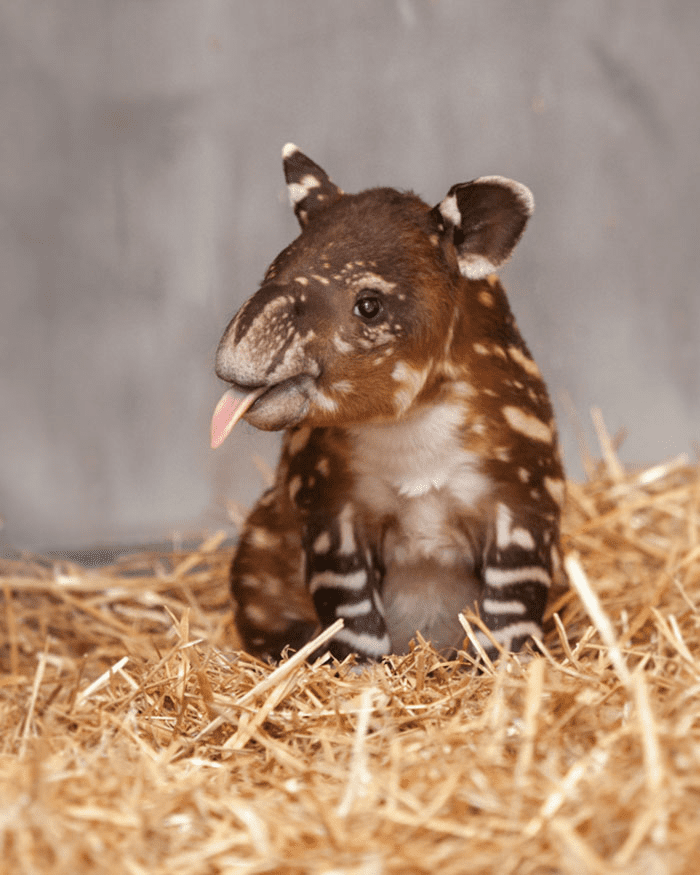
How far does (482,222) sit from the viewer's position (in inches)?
93.3

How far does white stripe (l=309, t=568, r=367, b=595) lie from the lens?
247cm

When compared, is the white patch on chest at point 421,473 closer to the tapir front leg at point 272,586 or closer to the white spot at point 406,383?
the white spot at point 406,383

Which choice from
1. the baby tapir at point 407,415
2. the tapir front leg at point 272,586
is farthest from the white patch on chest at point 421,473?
the tapir front leg at point 272,586

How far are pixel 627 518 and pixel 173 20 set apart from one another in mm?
2336

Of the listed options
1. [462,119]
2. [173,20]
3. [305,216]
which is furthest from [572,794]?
[173,20]

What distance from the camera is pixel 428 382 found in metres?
2.38

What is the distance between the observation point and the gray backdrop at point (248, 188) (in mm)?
4109

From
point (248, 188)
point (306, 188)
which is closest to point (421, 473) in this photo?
point (306, 188)

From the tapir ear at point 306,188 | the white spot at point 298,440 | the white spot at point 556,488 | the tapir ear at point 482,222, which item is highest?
the tapir ear at point 306,188

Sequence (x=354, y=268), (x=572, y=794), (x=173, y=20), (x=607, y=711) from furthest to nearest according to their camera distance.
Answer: (x=173, y=20) < (x=354, y=268) < (x=607, y=711) < (x=572, y=794)

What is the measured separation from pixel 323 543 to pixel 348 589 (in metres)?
0.11

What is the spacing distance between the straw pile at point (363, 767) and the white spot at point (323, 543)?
277 millimetres

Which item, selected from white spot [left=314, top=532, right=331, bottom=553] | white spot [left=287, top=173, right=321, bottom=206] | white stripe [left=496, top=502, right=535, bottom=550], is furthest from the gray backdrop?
white stripe [left=496, top=502, right=535, bottom=550]

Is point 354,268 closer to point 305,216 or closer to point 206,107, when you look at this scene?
point 305,216
